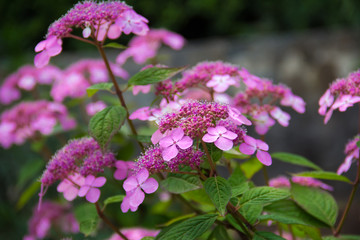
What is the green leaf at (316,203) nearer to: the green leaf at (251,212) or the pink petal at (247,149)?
the green leaf at (251,212)

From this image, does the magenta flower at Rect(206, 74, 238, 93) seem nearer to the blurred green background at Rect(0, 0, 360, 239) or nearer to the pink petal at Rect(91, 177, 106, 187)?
the pink petal at Rect(91, 177, 106, 187)

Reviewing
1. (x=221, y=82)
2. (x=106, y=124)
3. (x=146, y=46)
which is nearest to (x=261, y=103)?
(x=221, y=82)

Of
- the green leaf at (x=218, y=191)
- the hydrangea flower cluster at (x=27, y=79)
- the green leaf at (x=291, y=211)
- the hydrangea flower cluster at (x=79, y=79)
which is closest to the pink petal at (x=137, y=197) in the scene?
the green leaf at (x=218, y=191)

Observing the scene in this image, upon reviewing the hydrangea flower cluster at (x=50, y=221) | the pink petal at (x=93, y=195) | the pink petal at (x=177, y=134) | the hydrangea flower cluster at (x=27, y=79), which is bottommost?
the hydrangea flower cluster at (x=50, y=221)

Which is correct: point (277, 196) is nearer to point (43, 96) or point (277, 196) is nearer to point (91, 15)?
point (91, 15)

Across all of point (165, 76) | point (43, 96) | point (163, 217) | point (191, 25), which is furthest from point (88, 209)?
point (191, 25)

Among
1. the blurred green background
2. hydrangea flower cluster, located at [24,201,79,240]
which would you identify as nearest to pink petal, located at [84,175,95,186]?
hydrangea flower cluster, located at [24,201,79,240]
